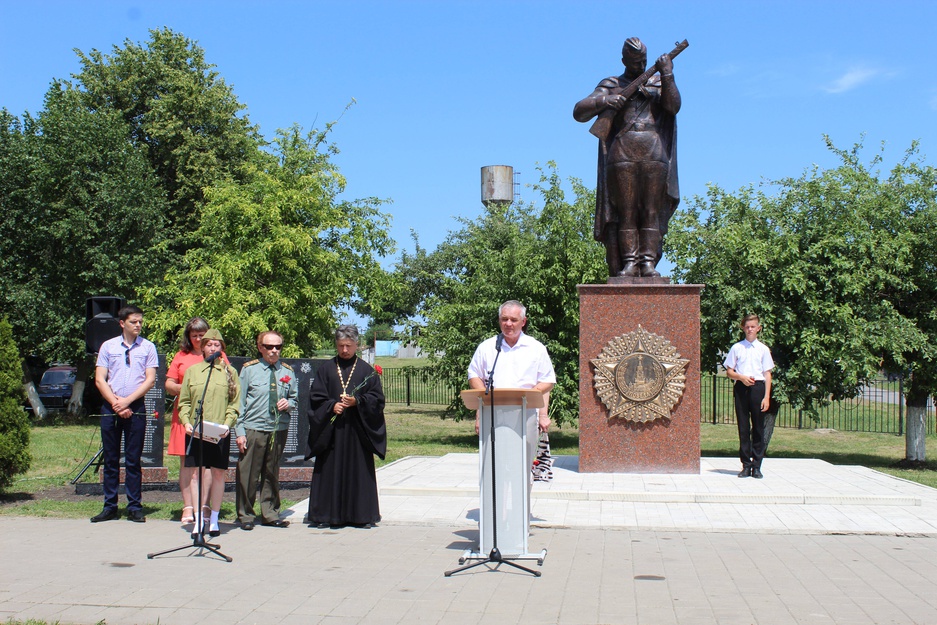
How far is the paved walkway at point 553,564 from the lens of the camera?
5492mm

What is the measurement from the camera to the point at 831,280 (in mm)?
16422

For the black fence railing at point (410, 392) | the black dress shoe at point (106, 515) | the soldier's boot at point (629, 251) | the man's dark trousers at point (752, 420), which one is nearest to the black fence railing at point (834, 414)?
the black fence railing at point (410, 392)

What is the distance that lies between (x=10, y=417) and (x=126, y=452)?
1.60 m

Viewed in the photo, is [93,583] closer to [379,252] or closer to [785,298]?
[785,298]

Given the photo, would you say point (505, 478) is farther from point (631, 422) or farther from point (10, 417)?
point (10, 417)

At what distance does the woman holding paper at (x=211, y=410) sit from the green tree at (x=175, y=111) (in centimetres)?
2025

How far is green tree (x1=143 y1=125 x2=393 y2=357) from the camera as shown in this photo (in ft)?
64.5

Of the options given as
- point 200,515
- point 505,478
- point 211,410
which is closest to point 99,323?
point 211,410

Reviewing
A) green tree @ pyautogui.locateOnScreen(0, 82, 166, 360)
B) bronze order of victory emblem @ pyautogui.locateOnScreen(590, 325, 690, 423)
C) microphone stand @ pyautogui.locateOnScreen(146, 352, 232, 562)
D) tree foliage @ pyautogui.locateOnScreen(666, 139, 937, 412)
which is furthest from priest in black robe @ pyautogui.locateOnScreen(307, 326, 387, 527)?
green tree @ pyautogui.locateOnScreen(0, 82, 166, 360)

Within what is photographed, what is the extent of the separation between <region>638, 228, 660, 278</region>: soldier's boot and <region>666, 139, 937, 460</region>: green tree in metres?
5.40

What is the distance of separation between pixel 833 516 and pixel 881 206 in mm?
9996

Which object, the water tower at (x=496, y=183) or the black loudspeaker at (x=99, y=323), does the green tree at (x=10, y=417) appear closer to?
the black loudspeaker at (x=99, y=323)

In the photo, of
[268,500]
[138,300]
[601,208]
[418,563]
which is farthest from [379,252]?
[418,563]

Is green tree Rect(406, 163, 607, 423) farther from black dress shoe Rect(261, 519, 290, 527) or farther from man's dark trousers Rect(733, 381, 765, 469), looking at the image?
black dress shoe Rect(261, 519, 290, 527)
